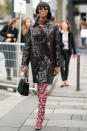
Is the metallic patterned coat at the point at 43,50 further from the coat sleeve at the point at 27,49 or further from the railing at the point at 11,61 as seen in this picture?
the railing at the point at 11,61

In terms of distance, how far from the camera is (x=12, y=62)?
9.77m

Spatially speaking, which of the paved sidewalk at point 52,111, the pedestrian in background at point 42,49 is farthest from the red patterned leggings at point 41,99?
the paved sidewalk at point 52,111

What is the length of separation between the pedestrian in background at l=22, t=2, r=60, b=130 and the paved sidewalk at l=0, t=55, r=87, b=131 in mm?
421

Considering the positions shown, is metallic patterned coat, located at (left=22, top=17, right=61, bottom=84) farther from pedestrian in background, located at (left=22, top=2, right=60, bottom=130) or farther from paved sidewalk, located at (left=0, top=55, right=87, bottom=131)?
paved sidewalk, located at (left=0, top=55, right=87, bottom=131)

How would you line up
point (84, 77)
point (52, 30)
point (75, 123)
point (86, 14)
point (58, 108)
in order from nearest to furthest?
point (52, 30) → point (75, 123) → point (58, 108) → point (84, 77) → point (86, 14)

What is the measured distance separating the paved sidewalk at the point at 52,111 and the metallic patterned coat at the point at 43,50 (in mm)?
766

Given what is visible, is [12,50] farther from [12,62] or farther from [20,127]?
[20,127]

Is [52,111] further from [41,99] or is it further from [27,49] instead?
[27,49]

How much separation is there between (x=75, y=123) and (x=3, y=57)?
156 inches

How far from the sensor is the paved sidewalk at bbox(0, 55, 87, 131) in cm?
611

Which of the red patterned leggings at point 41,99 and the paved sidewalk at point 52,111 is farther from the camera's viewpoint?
the paved sidewalk at point 52,111

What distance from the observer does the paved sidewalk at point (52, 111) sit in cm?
611

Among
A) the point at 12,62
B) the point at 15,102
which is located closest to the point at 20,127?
the point at 15,102

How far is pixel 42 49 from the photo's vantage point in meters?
5.82
